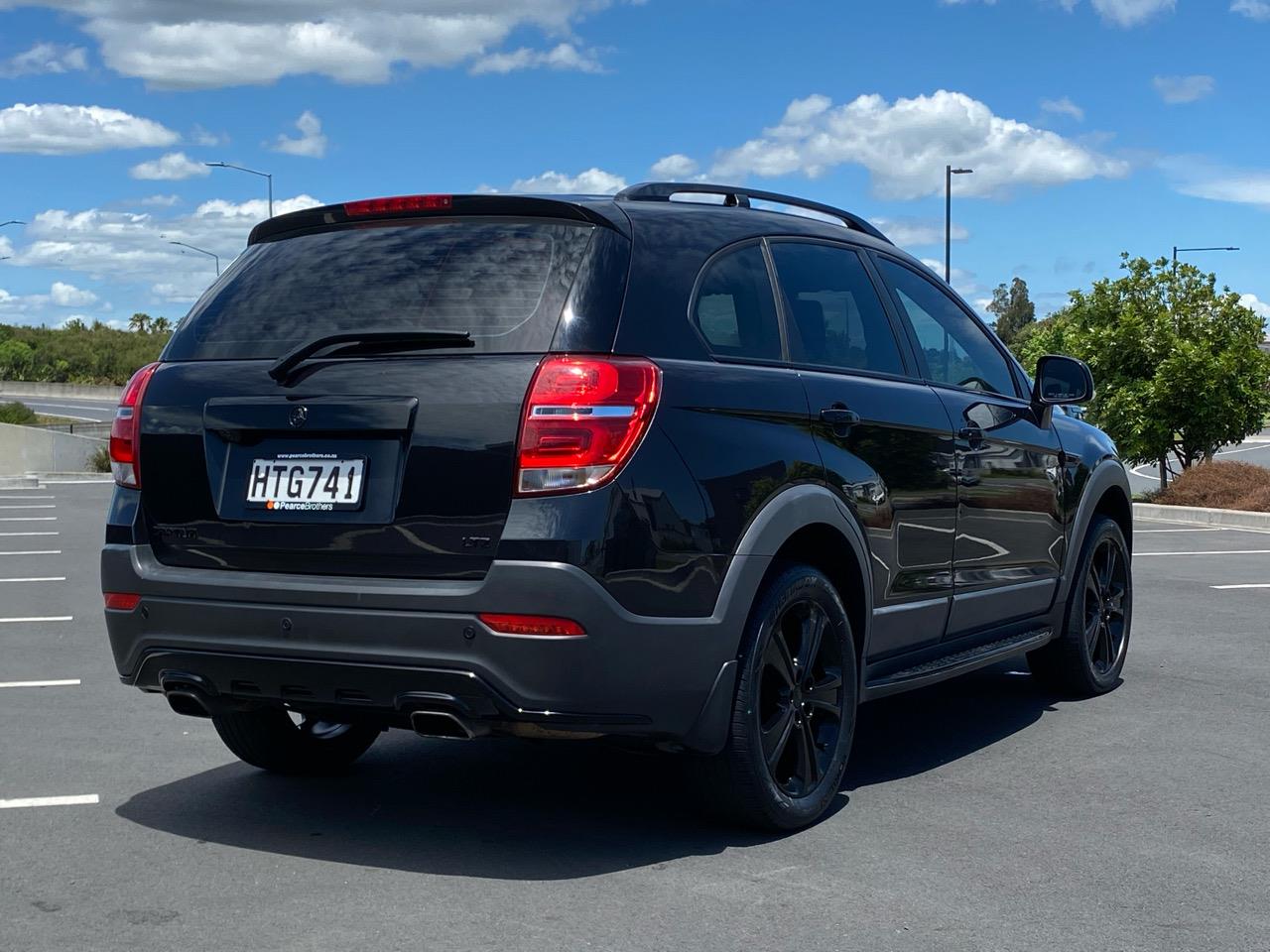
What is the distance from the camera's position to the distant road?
7212 centimetres

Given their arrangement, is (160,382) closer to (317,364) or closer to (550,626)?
(317,364)

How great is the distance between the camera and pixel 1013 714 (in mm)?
6871

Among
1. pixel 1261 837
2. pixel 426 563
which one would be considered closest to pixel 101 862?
pixel 426 563

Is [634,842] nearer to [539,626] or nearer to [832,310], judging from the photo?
[539,626]

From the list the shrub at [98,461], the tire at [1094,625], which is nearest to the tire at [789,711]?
the tire at [1094,625]

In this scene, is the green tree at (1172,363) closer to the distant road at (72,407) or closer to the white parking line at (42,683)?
the white parking line at (42,683)

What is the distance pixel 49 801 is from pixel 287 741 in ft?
2.59

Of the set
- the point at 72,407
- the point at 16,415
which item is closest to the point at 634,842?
the point at 16,415

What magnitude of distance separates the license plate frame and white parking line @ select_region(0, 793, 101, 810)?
A: 1.40 m

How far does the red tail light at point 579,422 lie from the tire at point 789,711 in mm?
754

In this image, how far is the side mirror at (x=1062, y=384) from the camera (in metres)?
6.63

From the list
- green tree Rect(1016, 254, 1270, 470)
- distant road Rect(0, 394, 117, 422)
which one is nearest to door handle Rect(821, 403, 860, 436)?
green tree Rect(1016, 254, 1270, 470)

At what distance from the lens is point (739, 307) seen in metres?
4.90

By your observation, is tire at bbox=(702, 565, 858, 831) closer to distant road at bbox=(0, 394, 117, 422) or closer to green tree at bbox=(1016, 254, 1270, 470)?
green tree at bbox=(1016, 254, 1270, 470)
